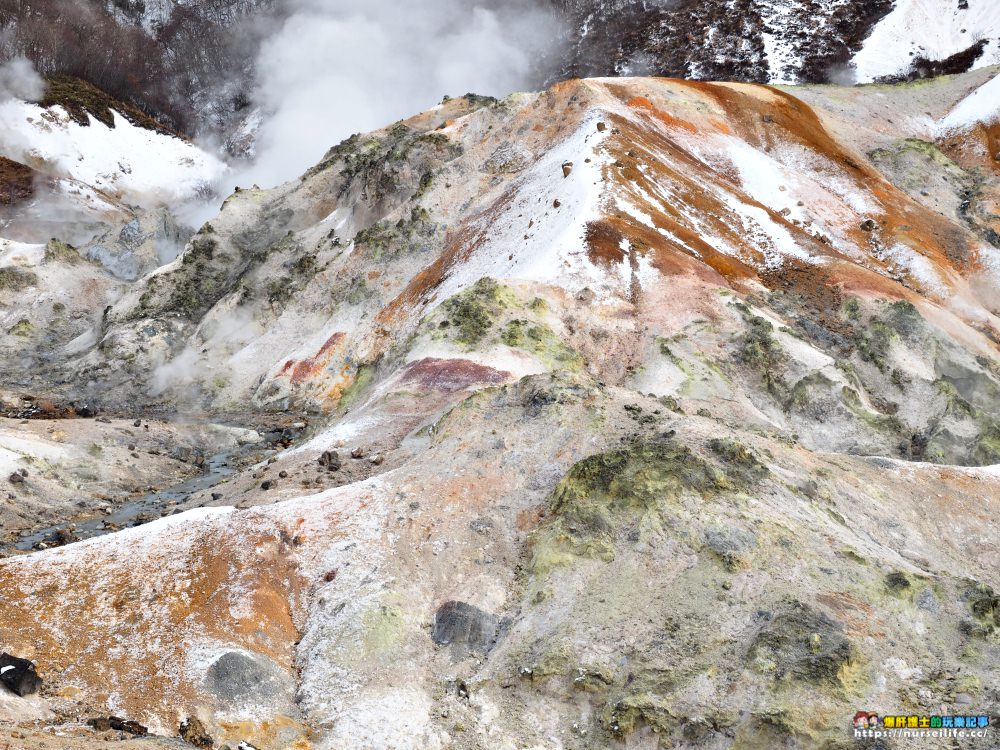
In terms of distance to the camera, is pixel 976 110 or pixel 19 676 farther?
pixel 976 110

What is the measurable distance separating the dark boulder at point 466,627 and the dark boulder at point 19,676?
568 centimetres

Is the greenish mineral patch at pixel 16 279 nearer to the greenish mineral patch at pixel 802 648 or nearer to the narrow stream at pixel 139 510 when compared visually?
the narrow stream at pixel 139 510

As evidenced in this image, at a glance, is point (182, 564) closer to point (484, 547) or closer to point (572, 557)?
point (484, 547)

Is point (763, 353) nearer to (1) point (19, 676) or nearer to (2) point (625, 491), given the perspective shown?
(2) point (625, 491)

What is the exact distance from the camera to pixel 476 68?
105 m

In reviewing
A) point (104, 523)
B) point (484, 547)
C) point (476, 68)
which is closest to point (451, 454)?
point (484, 547)

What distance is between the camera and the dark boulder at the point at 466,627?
13820 mm

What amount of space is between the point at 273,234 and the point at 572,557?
40026mm

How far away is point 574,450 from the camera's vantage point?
17.6 m

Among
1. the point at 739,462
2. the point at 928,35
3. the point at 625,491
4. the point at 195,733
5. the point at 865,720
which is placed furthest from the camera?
the point at 928,35

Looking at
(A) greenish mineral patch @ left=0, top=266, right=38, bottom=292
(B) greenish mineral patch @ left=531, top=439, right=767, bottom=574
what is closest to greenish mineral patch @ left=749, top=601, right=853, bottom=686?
(B) greenish mineral patch @ left=531, top=439, right=767, bottom=574

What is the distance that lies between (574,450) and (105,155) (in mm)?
88738

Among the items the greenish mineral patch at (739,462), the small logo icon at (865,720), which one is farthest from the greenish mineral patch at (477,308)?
the small logo icon at (865,720)

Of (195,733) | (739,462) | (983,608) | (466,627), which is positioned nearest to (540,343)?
(739,462)
